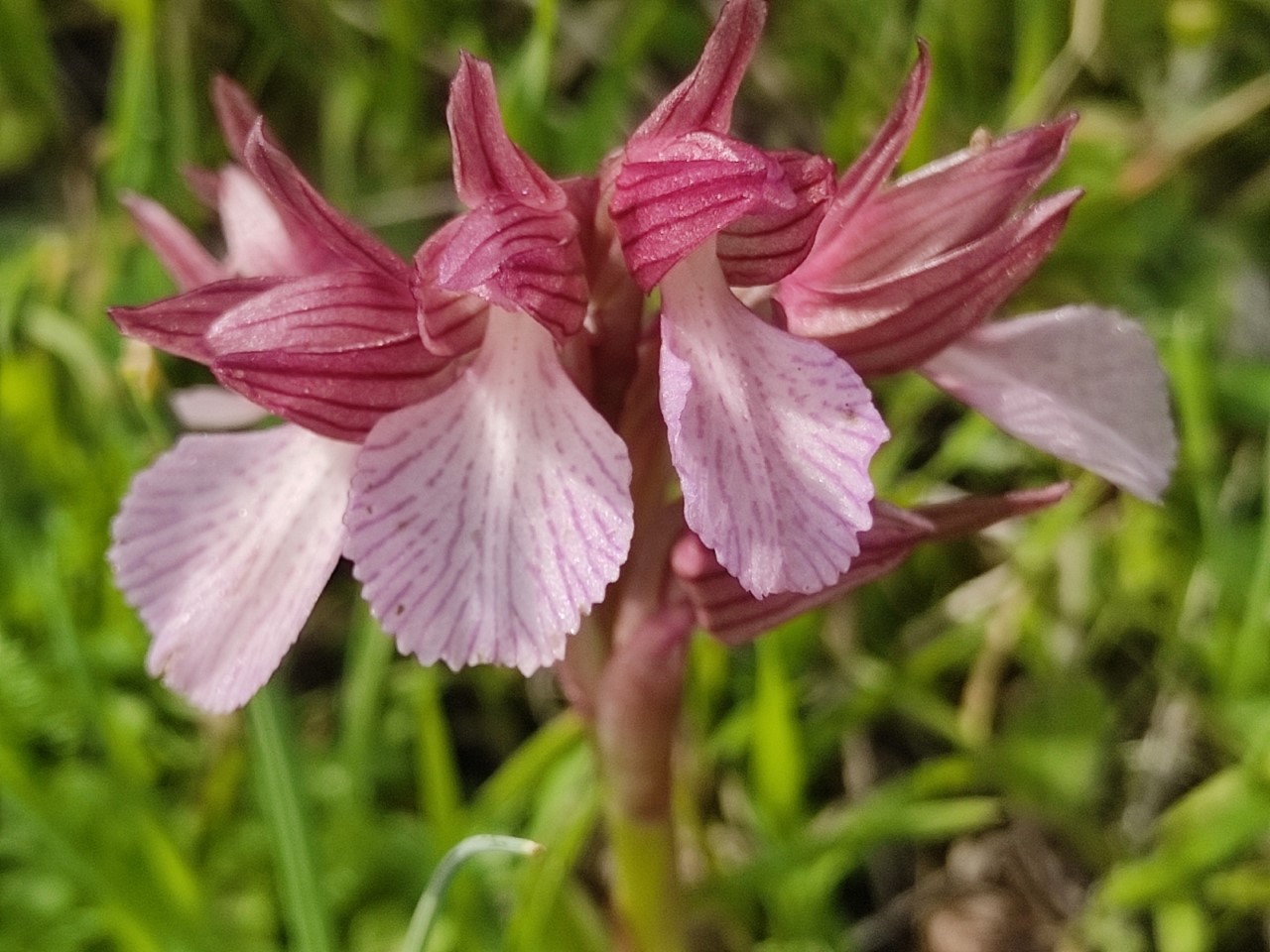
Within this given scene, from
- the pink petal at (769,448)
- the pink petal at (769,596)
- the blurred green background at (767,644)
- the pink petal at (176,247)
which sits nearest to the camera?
the pink petal at (769,448)

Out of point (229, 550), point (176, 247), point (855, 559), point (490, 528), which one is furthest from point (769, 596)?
point (176, 247)

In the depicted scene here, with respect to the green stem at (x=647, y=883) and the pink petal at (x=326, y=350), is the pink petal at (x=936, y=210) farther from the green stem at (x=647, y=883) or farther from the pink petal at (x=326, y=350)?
the green stem at (x=647, y=883)

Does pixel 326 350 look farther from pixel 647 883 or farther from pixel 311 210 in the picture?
pixel 647 883

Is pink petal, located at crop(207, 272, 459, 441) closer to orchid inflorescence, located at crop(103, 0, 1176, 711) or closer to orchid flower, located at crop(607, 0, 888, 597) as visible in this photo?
orchid inflorescence, located at crop(103, 0, 1176, 711)

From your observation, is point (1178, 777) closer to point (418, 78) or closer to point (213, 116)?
point (418, 78)

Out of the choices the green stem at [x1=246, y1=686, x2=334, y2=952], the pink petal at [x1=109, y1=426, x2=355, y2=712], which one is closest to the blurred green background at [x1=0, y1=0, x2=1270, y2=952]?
the green stem at [x1=246, y1=686, x2=334, y2=952]

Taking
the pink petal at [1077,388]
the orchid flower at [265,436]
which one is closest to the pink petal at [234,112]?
the orchid flower at [265,436]
